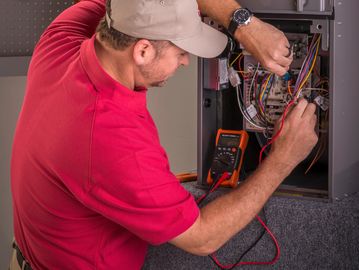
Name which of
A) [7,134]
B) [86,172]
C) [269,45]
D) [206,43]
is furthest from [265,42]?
[7,134]

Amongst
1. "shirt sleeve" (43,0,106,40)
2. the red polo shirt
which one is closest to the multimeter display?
the red polo shirt

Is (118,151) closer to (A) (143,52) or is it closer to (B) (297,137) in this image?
(A) (143,52)

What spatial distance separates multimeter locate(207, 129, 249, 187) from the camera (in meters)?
1.42

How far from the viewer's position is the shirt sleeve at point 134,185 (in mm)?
1147

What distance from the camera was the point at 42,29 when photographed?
72.7 inches

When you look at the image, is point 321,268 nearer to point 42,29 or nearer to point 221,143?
point 221,143

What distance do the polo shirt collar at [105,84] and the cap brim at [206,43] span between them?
0.42ft

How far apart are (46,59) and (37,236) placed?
38cm

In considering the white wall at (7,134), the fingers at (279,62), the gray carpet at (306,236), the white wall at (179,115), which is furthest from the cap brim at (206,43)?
the white wall at (7,134)

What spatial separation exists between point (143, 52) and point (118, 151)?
20cm

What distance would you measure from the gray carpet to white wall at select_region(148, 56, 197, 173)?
0.60 metres

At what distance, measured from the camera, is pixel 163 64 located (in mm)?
1231

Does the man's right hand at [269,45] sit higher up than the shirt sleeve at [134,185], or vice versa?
the man's right hand at [269,45]

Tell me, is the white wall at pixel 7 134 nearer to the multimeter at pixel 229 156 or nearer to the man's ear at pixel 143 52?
the multimeter at pixel 229 156
